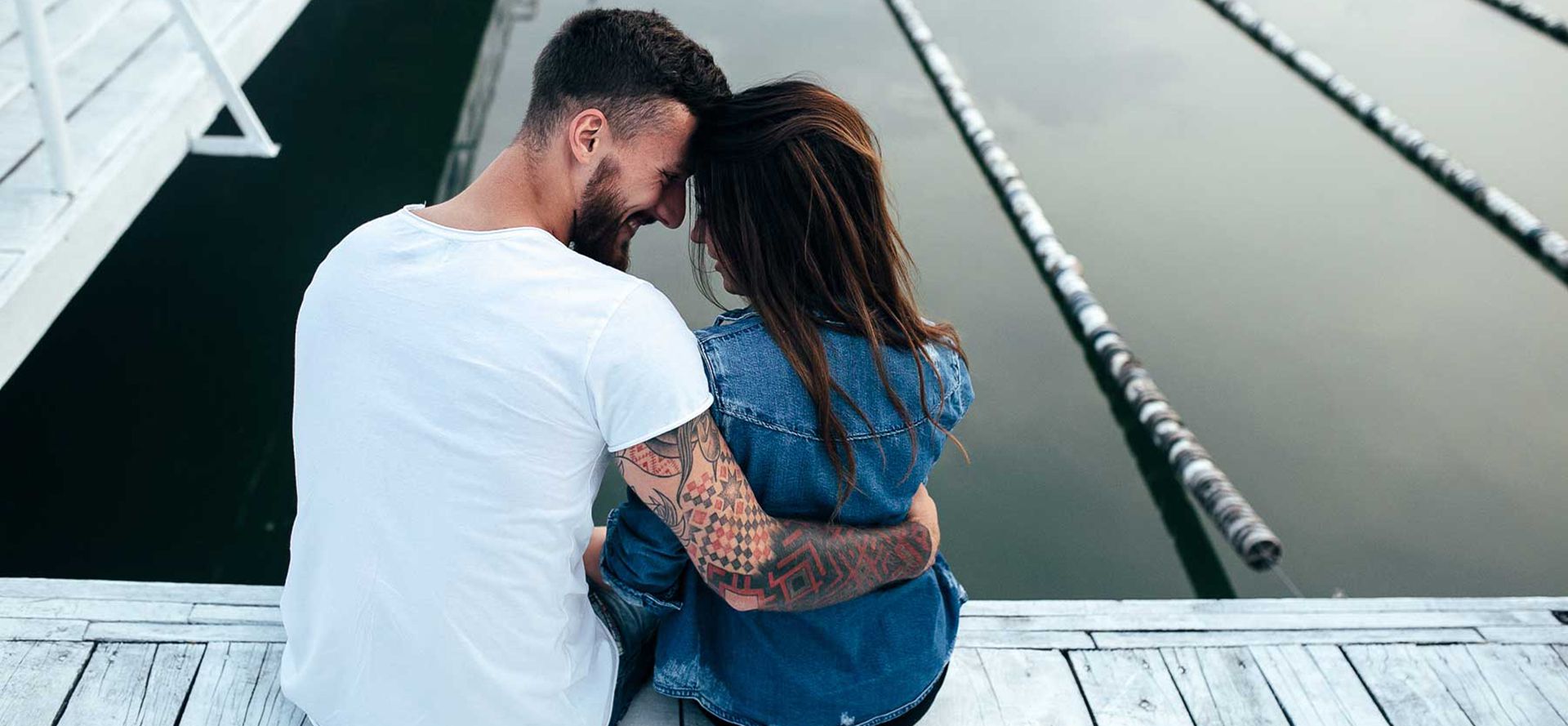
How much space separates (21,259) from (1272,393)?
3.00 metres

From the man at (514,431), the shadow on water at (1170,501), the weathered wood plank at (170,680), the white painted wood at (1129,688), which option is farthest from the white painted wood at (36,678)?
the shadow on water at (1170,501)

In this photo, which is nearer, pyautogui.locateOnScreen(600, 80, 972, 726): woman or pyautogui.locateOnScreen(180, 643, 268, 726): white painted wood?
pyautogui.locateOnScreen(600, 80, 972, 726): woman

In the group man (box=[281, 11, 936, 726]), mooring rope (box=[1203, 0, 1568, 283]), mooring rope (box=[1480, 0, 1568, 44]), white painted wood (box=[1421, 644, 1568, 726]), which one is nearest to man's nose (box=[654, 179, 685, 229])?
man (box=[281, 11, 936, 726])

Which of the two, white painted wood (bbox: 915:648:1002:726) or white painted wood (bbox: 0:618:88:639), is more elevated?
white painted wood (bbox: 915:648:1002:726)

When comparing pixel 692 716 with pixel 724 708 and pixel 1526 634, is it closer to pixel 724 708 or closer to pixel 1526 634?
pixel 724 708

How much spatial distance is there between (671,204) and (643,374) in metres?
0.32

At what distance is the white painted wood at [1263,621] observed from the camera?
5.93 feet

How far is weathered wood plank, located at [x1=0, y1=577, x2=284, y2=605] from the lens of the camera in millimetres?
1722

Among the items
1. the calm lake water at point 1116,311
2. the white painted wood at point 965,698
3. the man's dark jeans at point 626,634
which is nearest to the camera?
the man's dark jeans at point 626,634

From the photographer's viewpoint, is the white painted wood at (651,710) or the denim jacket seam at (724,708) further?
the white painted wood at (651,710)

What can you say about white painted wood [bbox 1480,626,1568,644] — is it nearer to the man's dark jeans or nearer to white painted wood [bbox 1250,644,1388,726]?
white painted wood [bbox 1250,644,1388,726]

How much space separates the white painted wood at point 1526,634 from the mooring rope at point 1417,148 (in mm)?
2557

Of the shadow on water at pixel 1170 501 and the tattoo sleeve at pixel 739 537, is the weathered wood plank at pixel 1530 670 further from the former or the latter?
the tattoo sleeve at pixel 739 537

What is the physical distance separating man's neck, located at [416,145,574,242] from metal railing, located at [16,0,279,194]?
1377 millimetres
